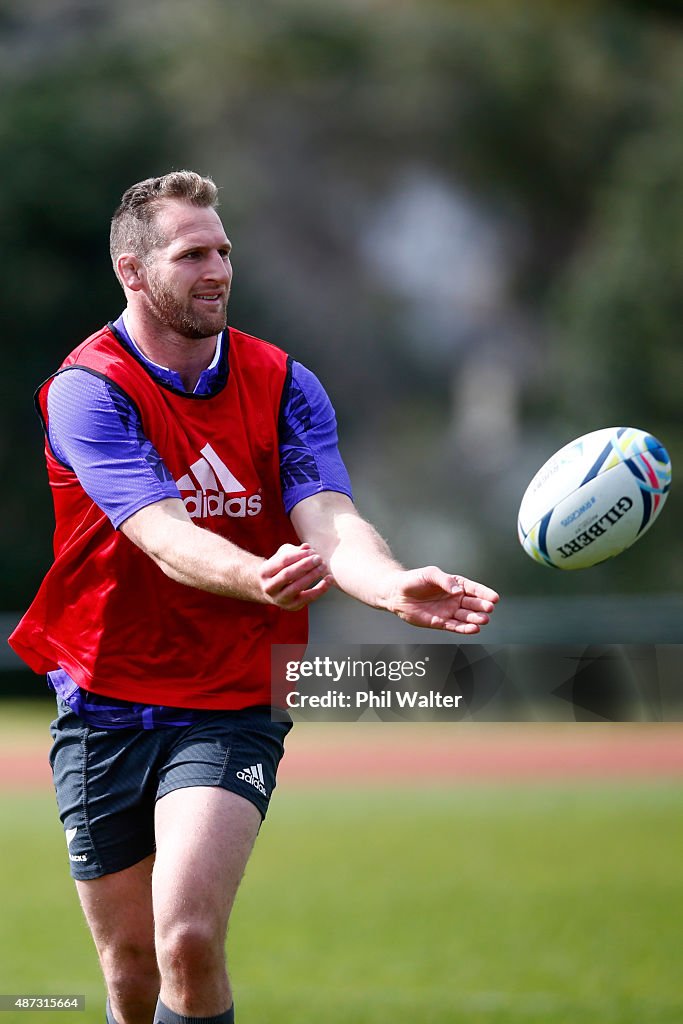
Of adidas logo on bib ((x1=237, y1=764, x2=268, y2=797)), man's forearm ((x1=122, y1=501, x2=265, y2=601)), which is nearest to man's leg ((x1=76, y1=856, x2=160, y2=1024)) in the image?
adidas logo on bib ((x1=237, y1=764, x2=268, y2=797))

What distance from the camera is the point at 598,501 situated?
15.6ft

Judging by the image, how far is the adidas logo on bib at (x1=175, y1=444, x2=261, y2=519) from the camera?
448cm

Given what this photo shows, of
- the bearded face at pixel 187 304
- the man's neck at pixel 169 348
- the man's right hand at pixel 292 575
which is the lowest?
the man's right hand at pixel 292 575

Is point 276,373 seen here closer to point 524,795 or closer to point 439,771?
point 524,795

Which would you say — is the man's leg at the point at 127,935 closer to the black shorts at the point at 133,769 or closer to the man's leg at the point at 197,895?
the black shorts at the point at 133,769

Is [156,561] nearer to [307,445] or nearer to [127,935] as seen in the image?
[307,445]

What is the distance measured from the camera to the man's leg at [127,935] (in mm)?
4449

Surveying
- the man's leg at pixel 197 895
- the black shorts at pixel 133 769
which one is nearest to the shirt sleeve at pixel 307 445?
the black shorts at pixel 133 769

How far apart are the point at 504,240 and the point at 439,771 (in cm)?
2315

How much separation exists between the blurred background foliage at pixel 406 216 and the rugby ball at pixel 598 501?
1681 centimetres

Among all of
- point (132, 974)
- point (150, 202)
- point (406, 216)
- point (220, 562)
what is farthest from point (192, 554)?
point (406, 216)

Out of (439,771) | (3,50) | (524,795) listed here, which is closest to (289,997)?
(524,795)

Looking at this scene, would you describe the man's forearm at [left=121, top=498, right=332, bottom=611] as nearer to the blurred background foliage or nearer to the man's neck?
the man's neck

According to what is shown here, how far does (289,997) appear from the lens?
6980mm
